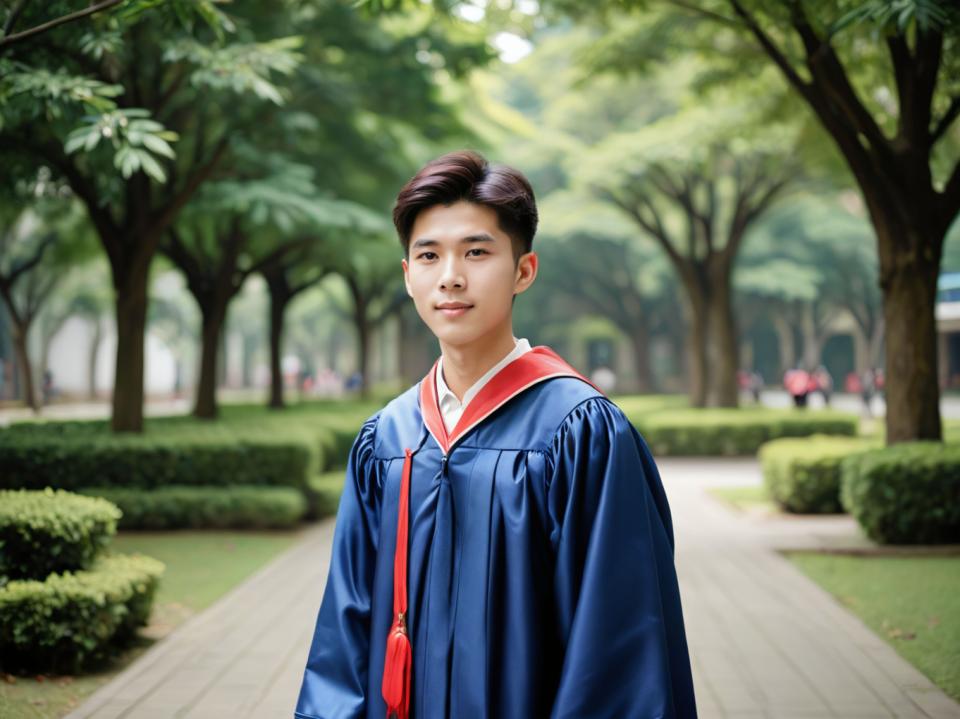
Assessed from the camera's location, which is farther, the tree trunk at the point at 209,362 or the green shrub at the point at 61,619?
the tree trunk at the point at 209,362

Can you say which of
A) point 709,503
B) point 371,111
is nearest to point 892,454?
point 709,503

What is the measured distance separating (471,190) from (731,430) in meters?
17.0

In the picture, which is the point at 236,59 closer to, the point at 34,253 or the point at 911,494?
the point at 911,494

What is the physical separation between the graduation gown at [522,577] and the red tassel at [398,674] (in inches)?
1.3

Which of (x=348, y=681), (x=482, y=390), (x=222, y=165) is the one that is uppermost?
(x=222, y=165)

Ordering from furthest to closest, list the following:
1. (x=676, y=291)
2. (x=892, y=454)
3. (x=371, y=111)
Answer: (x=676, y=291), (x=371, y=111), (x=892, y=454)

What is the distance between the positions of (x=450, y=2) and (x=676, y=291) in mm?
32238

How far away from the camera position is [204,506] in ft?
32.4

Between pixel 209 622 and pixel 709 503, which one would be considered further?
pixel 709 503

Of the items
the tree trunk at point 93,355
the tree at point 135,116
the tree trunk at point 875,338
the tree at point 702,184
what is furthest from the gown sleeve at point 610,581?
the tree trunk at point 93,355

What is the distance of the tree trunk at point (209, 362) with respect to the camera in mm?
15711

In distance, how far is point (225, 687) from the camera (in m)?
4.93

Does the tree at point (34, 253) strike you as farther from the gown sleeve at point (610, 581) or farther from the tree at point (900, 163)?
the gown sleeve at point (610, 581)

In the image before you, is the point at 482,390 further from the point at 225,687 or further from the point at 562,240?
the point at 562,240
